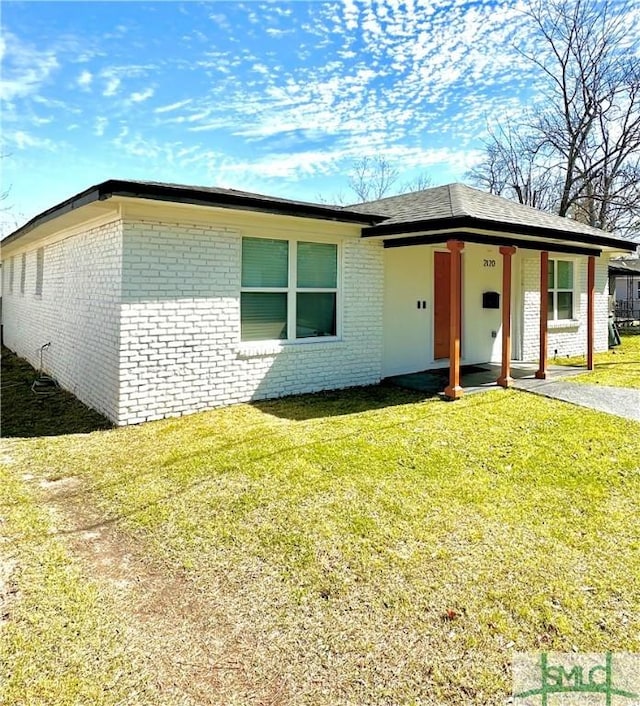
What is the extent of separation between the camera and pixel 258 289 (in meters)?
7.42

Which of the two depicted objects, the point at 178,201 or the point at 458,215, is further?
the point at 458,215

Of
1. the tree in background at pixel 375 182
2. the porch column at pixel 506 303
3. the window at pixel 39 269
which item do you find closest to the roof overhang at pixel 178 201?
the porch column at pixel 506 303

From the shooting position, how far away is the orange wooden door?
10.0 metres

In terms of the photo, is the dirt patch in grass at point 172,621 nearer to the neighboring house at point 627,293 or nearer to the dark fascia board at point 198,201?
the dark fascia board at point 198,201

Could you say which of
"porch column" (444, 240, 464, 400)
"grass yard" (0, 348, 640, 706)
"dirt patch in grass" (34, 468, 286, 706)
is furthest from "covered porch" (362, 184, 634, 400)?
"dirt patch in grass" (34, 468, 286, 706)

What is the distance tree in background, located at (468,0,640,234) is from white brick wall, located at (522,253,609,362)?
14.5 metres

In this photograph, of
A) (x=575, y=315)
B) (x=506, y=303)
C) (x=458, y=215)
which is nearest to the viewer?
(x=458, y=215)

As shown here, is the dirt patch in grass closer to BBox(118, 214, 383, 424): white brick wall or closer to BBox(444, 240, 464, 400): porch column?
BBox(118, 214, 383, 424): white brick wall

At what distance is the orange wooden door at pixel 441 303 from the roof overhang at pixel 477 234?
172 cm

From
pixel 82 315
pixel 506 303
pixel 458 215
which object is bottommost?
pixel 82 315

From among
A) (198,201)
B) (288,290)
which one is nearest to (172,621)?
(198,201)

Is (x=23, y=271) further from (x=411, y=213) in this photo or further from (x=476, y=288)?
(x=476, y=288)

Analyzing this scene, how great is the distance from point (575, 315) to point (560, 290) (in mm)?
Answer: 885

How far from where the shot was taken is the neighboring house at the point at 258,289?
636 cm
